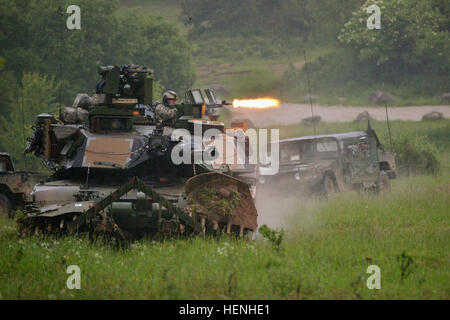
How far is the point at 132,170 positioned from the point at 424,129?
25707 millimetres

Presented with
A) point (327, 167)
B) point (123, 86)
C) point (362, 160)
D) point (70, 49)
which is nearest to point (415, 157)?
point (362, 160)

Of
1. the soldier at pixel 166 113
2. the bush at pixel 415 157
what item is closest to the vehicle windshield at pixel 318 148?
the soldier at pixel 166 113

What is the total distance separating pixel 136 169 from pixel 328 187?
28.0 ft

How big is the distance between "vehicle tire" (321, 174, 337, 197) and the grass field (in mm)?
5758

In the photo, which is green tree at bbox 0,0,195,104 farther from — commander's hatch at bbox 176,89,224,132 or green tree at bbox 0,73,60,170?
commander's hatch at bbox 176,89,224,132

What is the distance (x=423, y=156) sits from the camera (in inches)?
1160

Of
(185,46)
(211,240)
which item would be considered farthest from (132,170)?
(185,46)

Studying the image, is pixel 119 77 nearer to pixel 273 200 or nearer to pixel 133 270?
pixel 133 270

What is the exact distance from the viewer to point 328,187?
21.3 meters

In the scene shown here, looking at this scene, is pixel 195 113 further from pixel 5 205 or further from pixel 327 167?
pixel 327 167

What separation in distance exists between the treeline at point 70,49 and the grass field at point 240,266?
27137 mm

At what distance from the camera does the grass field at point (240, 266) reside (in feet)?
30.8

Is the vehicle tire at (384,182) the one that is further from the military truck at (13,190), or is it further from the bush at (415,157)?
the military truck at (13,190)

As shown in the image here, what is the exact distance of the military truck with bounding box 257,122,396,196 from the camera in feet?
68.0
